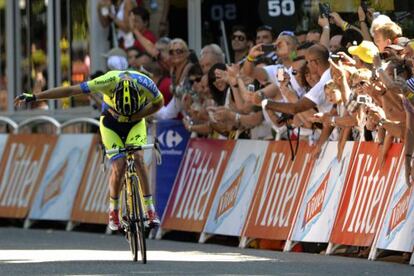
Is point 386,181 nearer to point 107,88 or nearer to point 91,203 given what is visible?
point 107,88

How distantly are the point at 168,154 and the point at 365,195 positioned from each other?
172 inches

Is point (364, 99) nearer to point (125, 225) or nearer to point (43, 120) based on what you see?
point (125, 225)

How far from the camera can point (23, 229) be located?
22.7 meters

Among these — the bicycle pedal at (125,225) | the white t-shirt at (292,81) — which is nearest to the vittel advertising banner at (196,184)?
the white t-shirt at (292,81)

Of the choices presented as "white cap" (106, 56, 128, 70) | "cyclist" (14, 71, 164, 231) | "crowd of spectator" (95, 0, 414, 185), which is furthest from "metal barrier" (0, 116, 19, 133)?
"cyclist" (14, 71, 164, 231)

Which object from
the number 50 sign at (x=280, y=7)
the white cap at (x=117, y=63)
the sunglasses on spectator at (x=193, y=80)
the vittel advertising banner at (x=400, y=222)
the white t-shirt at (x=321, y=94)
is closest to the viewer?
the vittel advertising banner at (x=400, y=222)

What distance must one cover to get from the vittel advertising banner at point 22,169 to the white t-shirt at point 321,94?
6604mm

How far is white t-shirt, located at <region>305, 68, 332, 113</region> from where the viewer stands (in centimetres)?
1712

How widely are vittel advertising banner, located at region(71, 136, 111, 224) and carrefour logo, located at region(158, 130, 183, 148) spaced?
4.44 ft

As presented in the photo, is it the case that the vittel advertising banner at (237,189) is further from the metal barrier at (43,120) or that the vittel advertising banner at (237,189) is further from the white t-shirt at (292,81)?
the metal barrier at (43,120)

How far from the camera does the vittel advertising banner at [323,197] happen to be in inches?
663

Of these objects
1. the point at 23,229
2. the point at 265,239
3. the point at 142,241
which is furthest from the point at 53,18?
the point at 142,241

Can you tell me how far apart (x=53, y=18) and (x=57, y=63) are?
2.39 ft

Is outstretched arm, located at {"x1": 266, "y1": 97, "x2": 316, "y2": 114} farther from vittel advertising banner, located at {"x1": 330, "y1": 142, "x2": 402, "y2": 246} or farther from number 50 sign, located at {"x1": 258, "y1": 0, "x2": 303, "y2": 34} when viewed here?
number 50 sign, located at {"x1": 258, "y1": 0, "x2": 303, "y2": 34}
